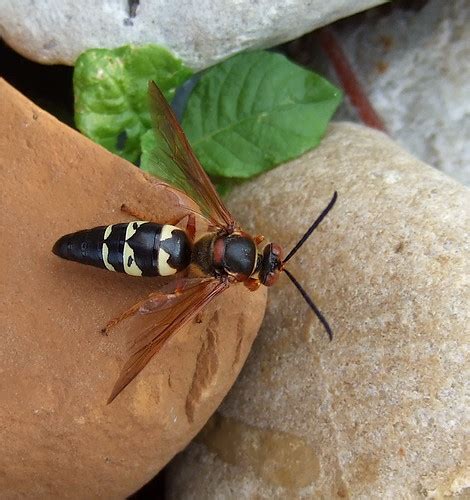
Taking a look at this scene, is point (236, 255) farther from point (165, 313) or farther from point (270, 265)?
point (165, 313)

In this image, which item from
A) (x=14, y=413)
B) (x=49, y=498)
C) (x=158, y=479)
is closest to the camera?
(x=14, y=413)

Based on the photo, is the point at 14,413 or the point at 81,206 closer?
the point at 14,413

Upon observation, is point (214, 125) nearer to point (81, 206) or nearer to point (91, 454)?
point (81, 206)

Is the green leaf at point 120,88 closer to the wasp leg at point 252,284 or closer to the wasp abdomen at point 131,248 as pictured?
the wasp abdomen at point 131,248

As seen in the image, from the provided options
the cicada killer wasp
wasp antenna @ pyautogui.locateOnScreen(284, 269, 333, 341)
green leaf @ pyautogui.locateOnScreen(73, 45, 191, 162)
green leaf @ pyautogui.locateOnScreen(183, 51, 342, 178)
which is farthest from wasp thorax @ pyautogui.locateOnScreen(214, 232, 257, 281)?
green leaf @ pyautogui.locateOnScreen(73, 45, 191, 162)

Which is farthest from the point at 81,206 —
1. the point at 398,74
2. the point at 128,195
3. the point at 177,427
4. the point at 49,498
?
the point at 398,74

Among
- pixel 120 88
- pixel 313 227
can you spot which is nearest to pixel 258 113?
pixel 120 88

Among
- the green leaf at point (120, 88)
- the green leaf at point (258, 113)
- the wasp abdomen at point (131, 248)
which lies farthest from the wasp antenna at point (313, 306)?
the green leaf at point (120, 88)

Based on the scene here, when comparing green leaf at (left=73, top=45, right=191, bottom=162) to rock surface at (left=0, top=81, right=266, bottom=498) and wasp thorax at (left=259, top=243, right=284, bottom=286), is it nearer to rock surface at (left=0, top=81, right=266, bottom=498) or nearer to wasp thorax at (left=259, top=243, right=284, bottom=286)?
rock surface at (left=0, top=81, right=266, bottom=498)
